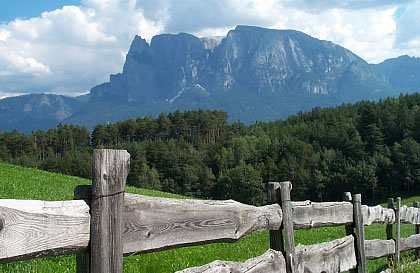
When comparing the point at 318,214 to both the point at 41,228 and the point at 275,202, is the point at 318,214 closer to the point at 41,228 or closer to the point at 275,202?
the point at 275,202

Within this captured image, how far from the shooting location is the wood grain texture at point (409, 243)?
10875mm

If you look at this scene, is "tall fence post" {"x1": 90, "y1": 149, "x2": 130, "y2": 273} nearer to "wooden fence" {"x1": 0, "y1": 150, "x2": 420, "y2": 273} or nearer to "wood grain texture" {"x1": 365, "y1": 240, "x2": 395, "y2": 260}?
"wooden fence" {"x1": 0, "y1": 150, "x2": 420, "y2": 273}

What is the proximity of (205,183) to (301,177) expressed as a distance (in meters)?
28.6

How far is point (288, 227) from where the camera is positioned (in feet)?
18.6

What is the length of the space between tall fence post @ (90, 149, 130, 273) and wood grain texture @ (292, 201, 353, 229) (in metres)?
3.27

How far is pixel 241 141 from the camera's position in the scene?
480 ft

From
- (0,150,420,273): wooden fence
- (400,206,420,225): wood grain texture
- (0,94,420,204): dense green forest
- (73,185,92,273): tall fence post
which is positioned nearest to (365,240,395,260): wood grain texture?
(400,206,420,225): wood grain texture

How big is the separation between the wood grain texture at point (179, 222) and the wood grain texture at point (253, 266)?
0.26m

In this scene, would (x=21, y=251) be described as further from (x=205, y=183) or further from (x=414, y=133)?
(x=414, y=133)

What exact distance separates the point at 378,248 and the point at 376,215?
79 centimetres

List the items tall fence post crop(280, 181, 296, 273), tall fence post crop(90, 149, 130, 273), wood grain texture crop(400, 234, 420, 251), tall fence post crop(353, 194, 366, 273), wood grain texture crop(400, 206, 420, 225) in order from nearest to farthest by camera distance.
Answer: tall fence post crop(90, 149, 130, 273) → tall fence post crop(280, 181, 296, 273) → tall fence post crop(353, 194, 366, 273) → wood grain texture crop(400, 234, 420, 251) → wood grain texture crop(400, 206, 420, 225)

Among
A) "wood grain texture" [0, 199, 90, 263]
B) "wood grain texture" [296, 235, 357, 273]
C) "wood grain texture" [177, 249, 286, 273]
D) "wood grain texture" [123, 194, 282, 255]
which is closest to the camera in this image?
"wood grain texture" [0, 199, 90, 263]

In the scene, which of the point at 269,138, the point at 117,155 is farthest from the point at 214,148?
the point at 117,155

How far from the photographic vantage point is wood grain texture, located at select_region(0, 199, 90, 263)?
2.66 metres
